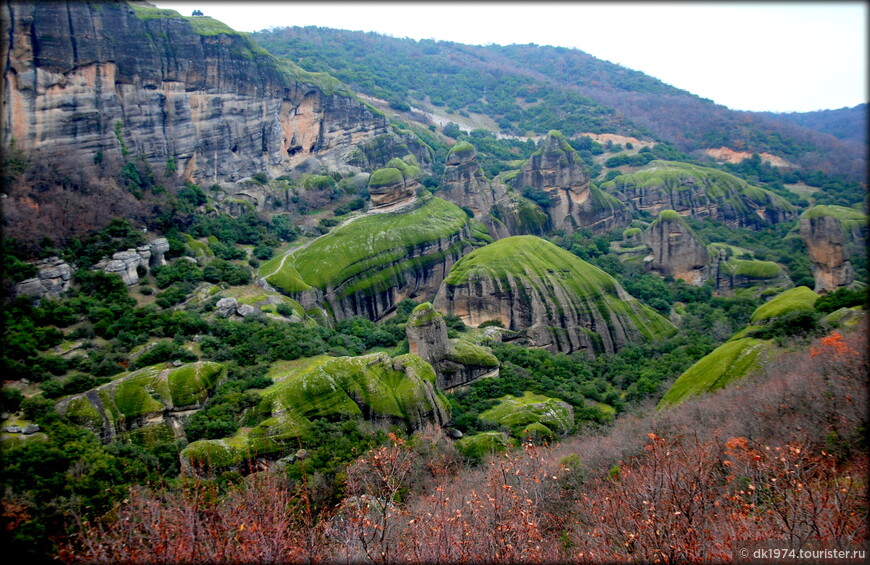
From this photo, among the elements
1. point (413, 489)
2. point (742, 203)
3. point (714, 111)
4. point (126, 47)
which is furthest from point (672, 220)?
point (714, 111)

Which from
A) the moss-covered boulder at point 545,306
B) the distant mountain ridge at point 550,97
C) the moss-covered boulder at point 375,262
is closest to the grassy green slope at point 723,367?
the moss-covered boulder at point 545,306

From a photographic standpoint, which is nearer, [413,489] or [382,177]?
[413,489]

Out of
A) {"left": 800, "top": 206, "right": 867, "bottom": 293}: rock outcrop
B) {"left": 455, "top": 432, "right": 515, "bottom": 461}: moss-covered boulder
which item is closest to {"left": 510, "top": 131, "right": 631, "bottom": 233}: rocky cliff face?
{"left": 800, "top": 206, "right": 867, "bottom": 293}: rock outcrop

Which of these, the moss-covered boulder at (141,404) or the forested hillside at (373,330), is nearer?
the forested hillside at (373,330)

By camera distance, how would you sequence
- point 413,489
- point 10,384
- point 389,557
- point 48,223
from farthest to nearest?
point 48,223 < point 10,384 < point 413,489 < point 389,557

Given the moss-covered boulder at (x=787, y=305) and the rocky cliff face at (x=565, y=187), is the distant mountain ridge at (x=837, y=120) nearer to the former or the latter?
the rocky cliff face at (x=565, y=187)

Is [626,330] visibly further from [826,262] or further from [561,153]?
[561,153]

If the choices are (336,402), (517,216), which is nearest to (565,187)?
(517,216)
